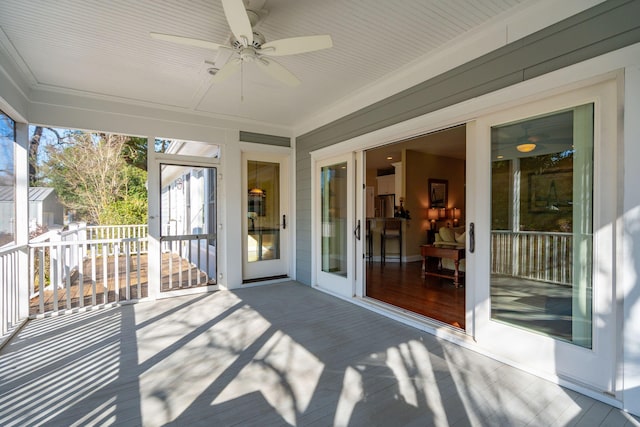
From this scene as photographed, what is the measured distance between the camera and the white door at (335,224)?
4.34 meters

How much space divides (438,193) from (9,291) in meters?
8.21

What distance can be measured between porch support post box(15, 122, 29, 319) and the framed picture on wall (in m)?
7.72

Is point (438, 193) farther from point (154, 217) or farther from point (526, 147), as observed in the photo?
point (154, 217)

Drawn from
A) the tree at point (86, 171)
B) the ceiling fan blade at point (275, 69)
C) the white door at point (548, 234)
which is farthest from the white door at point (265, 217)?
the tree at point (86, 171)

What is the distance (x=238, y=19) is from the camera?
197 centimetres

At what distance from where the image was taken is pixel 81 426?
179 centimetres

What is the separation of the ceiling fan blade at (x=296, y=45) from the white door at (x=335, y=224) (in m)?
2.15

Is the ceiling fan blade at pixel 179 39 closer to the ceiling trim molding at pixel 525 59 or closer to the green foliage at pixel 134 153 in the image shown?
the ceiling trim molding at pixel 525 59

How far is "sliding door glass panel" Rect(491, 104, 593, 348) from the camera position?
2170 mm

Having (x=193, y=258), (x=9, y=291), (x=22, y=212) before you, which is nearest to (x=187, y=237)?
(x=193, y=258)

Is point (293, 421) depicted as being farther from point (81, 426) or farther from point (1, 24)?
point (1, 24)

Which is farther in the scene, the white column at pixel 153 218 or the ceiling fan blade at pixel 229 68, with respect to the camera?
the white column at pixel 153 218

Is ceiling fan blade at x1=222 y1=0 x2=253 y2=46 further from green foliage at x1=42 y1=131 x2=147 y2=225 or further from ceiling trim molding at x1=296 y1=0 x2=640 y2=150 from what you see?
green foliage at x1=42 y1=131 x2=147 y2=225

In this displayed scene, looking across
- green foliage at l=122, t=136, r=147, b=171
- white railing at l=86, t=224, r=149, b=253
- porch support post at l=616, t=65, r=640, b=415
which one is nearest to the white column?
white railing at l=86, t=224, r=149, b=253
